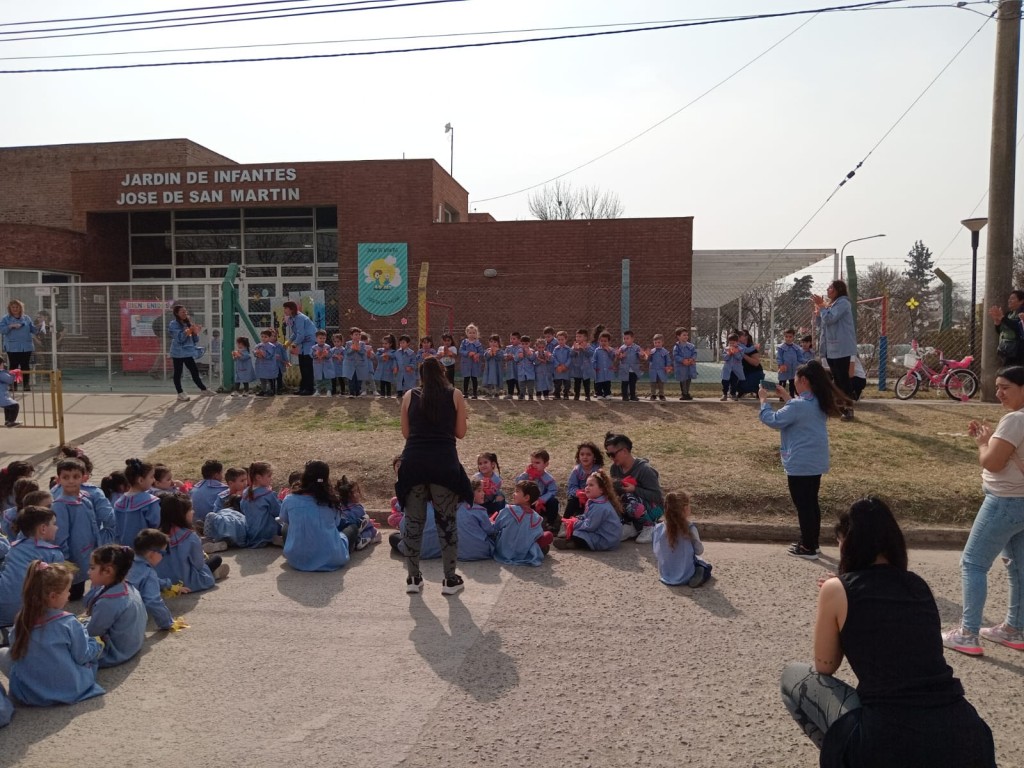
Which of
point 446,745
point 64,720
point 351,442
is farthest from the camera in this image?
point 351,442

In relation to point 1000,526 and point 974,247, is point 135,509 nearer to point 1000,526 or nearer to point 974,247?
point 1000,526

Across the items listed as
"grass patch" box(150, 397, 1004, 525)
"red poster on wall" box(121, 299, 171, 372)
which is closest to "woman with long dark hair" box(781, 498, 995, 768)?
"grass patch" box(150, 397, 1004, 525)

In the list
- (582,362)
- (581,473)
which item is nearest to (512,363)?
(582,362)

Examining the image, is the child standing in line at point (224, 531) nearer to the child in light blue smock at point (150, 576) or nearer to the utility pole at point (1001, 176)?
the child in light blue smock at point (150, 576)

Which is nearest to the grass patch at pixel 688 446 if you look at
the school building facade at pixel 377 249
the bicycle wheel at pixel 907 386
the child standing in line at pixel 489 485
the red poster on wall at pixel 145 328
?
the bicycle wheel at pixel 907 386

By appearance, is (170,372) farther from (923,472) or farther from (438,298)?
(923,472)

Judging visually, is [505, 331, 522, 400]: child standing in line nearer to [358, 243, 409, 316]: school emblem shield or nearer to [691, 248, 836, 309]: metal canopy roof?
[358, 243, 409, 316]: school emblem shield


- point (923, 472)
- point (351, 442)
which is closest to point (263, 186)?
point (351, 442)

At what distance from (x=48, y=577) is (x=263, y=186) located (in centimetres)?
2058

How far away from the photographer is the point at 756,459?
9.76 m

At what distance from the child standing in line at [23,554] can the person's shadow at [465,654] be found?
2522mm

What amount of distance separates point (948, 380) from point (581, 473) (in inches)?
365

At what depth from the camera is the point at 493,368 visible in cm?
1516

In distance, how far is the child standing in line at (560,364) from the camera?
48.1 ft
